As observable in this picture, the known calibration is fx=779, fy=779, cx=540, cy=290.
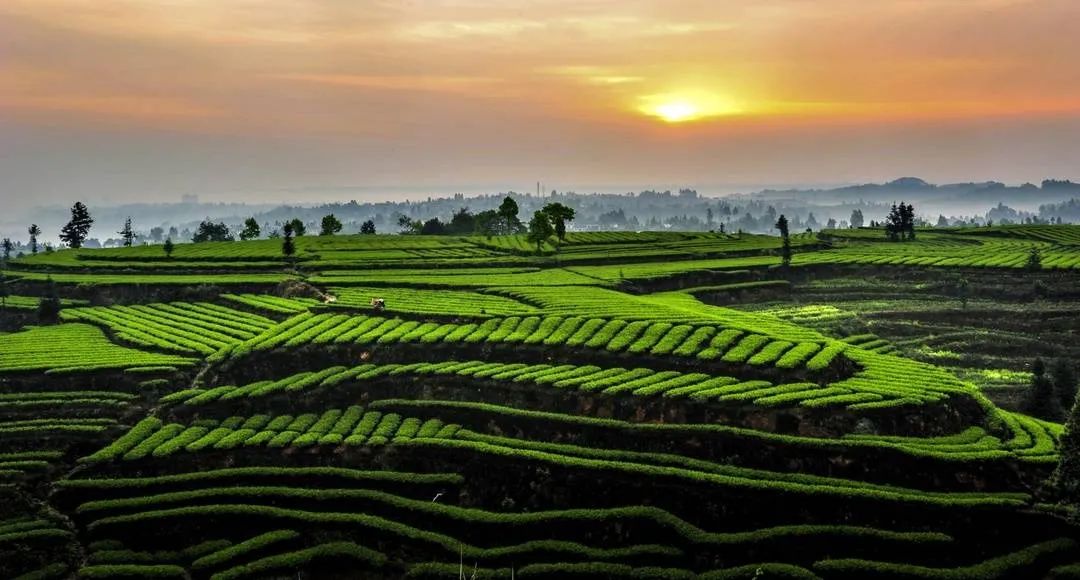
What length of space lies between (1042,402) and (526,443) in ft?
97.0

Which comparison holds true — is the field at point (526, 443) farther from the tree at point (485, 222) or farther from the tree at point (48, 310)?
the tree at point (485, 222)

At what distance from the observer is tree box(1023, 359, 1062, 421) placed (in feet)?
139

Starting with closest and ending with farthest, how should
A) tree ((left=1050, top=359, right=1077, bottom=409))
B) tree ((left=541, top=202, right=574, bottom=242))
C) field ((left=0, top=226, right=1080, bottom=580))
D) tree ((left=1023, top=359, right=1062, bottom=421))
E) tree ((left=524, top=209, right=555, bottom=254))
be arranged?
field ((left=0, top=226, right=1080, bottom=580)), tree ((left=1023, top=359, right=1062, bottom=421)), tree ((left=1050, top=359, right=1077, bottom=409)), tree ((left=524, top=209, right=555, bottom=254)), tree ((left=541, top=202, right=574, bottom=242))

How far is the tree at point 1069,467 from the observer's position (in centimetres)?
2756

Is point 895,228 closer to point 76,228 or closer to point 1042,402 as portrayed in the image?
point 1042,402

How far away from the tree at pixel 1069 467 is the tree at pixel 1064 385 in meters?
17.8

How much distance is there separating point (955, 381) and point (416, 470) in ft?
88.8

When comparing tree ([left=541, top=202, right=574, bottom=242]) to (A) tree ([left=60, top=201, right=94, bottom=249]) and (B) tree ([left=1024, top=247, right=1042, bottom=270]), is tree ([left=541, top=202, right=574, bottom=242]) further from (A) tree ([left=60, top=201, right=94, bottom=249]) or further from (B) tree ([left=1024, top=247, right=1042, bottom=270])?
(A) tree ([left=60, top=201, right=94, bottom=249])

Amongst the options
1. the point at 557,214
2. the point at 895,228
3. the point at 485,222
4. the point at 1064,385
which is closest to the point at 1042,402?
the point at 1064,385

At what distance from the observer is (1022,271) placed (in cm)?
7262

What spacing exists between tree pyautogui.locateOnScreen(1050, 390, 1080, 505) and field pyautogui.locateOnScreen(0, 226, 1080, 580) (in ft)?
2.17

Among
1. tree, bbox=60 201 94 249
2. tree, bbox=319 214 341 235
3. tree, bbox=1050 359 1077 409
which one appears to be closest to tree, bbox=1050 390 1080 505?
tree, bbox=1050 359 1077 409

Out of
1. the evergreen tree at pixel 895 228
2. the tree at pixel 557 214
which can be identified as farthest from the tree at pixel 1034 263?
the tree at pixel 557 214

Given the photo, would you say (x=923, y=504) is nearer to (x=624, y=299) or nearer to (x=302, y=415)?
(x=302, y=415)
